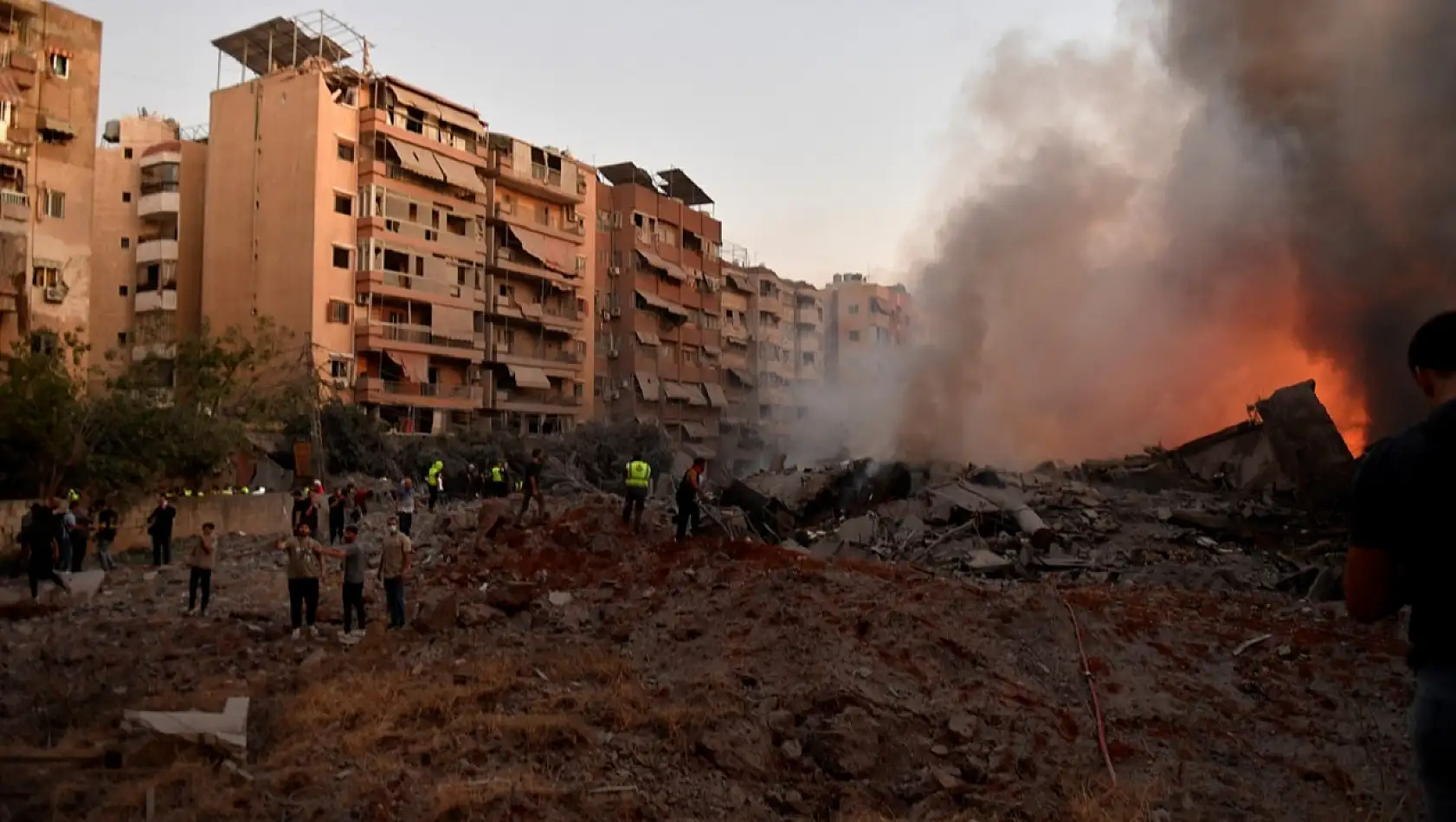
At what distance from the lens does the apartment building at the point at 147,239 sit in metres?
39.3

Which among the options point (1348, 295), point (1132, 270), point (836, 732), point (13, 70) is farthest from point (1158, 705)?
point (13, 70)

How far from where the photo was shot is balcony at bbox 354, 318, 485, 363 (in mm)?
37500

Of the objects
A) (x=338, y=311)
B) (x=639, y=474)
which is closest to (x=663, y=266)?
Answer: (x=338, y=311)

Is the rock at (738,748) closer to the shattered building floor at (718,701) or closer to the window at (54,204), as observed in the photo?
the shattered building floor at (718,701)

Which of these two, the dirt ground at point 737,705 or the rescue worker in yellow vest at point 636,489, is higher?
the rescue worker in yellow vest at point 636,489

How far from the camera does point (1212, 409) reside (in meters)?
32.4

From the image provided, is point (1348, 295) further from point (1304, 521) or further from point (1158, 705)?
point (1158, 705)

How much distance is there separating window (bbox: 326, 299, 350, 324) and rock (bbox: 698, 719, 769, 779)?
3323 cm

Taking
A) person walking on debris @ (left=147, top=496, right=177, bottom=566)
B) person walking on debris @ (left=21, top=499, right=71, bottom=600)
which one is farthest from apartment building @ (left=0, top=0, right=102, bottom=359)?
person walking on debris @ (left=21, top=499, right=71, bottom=600)

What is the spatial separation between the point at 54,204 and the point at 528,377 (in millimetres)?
19755

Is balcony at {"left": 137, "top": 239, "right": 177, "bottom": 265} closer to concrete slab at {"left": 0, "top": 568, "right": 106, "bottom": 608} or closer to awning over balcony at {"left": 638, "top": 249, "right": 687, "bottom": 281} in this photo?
awning over balcony at {"left": 638, "top": 249, "right": 687, "bottom": 281}

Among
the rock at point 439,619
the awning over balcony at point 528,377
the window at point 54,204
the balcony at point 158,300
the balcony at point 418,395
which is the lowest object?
the rock at point 439,619

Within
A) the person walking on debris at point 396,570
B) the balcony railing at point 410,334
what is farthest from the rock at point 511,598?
the balcony railing at point 410,334

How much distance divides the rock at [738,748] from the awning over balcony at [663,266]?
47.1m
